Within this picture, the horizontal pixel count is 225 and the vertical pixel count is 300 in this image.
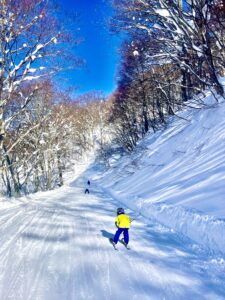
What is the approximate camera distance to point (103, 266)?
6.52 meters

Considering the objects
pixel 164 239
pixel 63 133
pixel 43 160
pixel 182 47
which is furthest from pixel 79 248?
pixel 63 133

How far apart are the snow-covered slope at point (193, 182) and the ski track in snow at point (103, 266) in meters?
0.51

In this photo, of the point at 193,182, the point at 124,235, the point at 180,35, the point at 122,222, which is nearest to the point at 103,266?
the point at 124,235

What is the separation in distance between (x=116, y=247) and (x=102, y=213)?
546 centimetres

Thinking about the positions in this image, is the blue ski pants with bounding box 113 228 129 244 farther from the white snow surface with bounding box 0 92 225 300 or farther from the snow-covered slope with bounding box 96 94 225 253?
the snow-covered slope with bounding box 96 94 225 253

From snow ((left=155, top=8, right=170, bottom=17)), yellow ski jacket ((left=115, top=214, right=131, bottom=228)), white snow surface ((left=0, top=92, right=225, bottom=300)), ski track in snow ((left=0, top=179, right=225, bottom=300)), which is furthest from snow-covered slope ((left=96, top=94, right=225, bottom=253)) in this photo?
snow ((left=155, top=8, right=170, bottom=17))

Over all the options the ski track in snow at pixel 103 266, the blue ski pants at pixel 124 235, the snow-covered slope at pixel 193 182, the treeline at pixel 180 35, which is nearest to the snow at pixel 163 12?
the treeline at pixel 180 35

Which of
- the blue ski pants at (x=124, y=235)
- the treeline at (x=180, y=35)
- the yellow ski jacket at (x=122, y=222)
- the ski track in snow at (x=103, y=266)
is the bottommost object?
the ski track in snow at (x=103, y=266)

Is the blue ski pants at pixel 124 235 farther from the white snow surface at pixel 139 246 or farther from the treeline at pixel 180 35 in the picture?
the treeline at pixel 180 35

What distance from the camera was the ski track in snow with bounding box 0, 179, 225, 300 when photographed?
17.2ft

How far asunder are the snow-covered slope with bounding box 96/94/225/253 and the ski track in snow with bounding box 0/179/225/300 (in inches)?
20.0

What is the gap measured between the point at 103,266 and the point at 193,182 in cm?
553

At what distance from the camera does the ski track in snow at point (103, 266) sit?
5.23 meters

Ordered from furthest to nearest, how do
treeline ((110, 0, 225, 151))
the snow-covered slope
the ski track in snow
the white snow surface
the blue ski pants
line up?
1. treeline ((110, 0, 225, 151))
2. the blue ski pants
3. the snow-covered slope
4. the white snow surface
5. the ski track in snow
